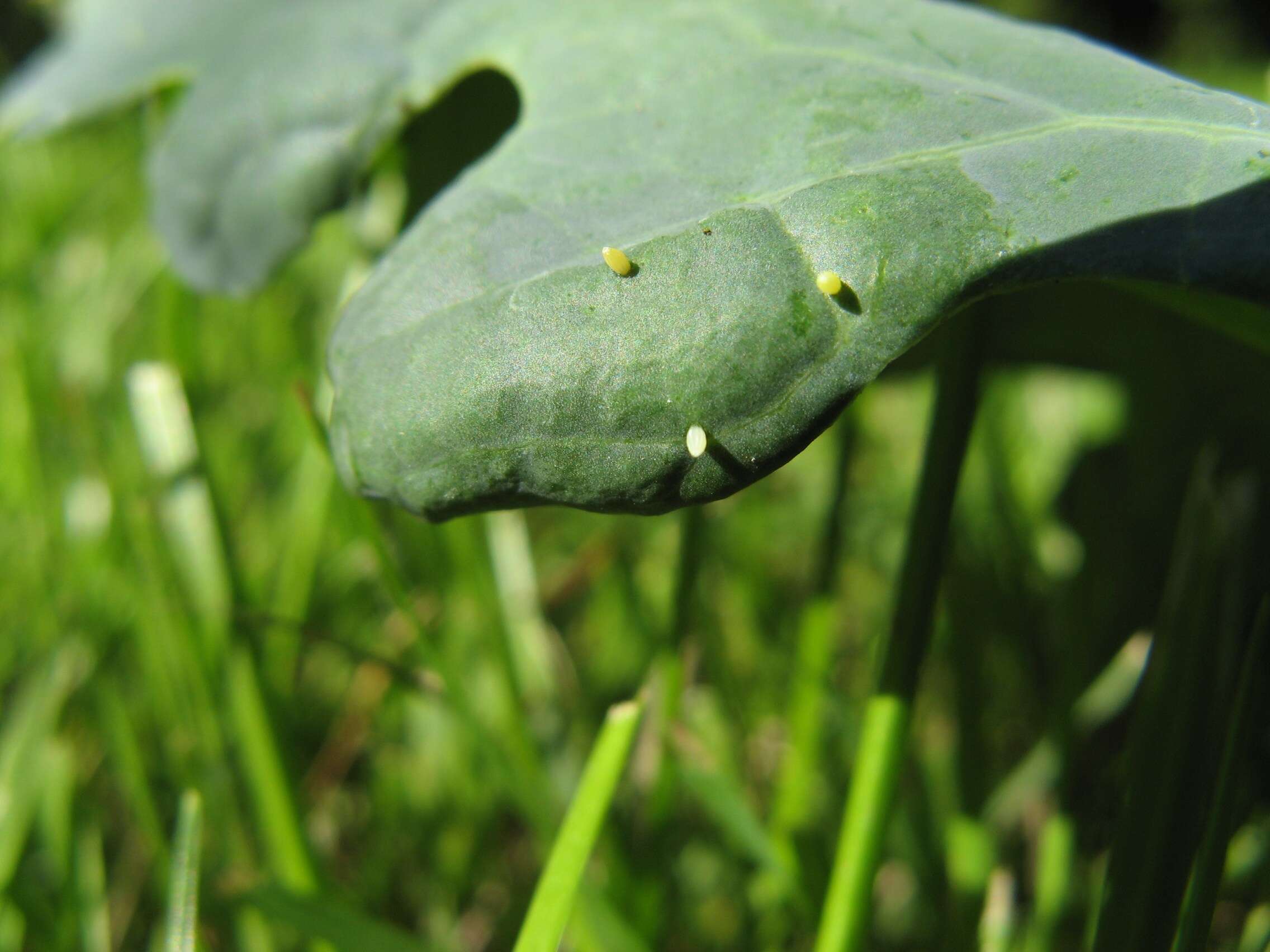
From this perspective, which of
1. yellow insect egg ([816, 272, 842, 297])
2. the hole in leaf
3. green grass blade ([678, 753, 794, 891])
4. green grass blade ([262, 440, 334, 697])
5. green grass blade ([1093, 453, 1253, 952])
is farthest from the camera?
green grass blade ([262, 440, 334, 697])

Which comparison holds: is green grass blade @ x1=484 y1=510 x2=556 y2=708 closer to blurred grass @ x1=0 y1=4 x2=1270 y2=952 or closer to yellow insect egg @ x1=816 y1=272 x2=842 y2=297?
blurred grass @ x1=0 y1=4 x2=1270 y2=952

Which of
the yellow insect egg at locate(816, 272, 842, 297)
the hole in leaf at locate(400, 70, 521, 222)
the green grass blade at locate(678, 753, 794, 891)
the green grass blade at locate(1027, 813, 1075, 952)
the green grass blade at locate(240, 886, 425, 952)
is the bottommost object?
the green grass blade at locate(1027, 813, 1075, 952)

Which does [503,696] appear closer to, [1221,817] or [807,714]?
[807,714]

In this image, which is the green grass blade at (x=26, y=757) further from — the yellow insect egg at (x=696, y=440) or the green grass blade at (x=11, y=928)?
the yellow insect egg at (x=696, y=440)

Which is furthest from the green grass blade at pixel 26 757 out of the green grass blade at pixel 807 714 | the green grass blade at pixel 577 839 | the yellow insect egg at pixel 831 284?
the yellow insect egg at pixel 831 284

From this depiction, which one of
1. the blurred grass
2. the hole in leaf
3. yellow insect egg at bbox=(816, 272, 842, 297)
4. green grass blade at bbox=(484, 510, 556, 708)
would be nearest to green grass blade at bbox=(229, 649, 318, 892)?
the blurred grass

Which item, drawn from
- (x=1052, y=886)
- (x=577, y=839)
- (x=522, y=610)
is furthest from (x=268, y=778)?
(x=1052, y=886)
